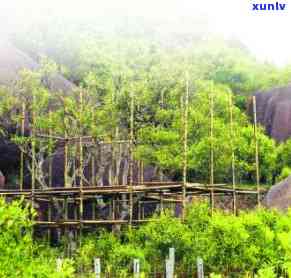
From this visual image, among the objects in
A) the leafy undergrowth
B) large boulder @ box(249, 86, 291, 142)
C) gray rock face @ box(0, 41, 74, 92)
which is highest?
gray rock face @ box(0, 41, 74, 92)

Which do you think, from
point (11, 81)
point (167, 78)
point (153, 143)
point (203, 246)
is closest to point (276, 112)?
point (167, 78)

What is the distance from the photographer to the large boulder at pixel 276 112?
39.8m

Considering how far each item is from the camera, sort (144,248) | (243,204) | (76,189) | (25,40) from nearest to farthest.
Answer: (144,248) → (76,189) → (243,204) → (25,40)

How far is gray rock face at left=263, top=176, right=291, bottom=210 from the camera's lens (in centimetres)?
2586

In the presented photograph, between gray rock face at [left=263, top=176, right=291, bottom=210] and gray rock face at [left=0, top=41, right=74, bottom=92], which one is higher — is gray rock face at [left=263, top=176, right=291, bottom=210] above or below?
below

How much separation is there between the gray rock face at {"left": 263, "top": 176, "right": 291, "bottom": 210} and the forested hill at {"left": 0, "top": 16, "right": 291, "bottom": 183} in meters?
2.09

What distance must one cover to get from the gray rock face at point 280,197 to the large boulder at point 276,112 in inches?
489

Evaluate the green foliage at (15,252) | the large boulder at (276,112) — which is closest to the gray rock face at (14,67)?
the large boulder at (276,112)

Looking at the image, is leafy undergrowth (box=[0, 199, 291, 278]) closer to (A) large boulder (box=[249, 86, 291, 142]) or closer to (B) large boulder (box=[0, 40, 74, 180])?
(B) large boulder (box=[0, 40, 74, 180])

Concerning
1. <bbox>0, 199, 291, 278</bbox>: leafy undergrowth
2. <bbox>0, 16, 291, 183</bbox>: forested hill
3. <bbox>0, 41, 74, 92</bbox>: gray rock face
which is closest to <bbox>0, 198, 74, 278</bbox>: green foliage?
<bbox>0, 199, 291, 278</bbox>: leafy undergrowth

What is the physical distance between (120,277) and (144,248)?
5.17ft

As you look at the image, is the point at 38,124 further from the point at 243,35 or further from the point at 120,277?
the point at 243,35

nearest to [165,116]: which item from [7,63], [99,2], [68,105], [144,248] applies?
[68,105]

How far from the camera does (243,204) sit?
32688 millimetres
